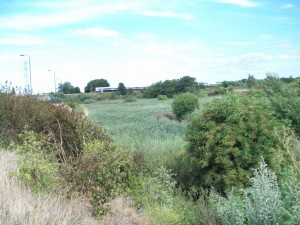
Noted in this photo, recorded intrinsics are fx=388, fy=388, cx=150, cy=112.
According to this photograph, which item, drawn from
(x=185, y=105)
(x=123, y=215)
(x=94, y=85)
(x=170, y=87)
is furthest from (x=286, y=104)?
(x=94, y=85)

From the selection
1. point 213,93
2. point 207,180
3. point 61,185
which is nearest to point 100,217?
point 61,185

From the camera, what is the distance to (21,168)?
18.4 feet

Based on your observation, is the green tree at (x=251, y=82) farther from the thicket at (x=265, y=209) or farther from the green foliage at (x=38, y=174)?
the green foliage at (x=38, y=174)

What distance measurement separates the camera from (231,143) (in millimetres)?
8125

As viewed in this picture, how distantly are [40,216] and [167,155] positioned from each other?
22.9 feet

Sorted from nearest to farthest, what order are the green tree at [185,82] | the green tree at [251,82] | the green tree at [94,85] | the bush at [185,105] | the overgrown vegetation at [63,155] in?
the overgrown vegetation at [63,155]
the green tree at [251,82]
the bush at [185,105]
the green tree at [185,82]
the green tree at [94,85]

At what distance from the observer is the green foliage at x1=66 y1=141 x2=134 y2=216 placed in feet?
18.7

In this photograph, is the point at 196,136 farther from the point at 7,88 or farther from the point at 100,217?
the point at 7,88

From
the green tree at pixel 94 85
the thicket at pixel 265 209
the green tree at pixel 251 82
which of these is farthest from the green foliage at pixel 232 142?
the green tree at pixel 94 85

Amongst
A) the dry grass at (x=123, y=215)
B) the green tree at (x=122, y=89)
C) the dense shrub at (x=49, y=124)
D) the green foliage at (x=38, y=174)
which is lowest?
the dry grass at (x=123, y=215)

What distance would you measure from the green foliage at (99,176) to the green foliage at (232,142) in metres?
2.51

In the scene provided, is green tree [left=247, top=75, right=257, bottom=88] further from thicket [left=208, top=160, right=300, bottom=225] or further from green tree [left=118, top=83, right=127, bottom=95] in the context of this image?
green tree [left=118, top=83, right=127, bottom=95]

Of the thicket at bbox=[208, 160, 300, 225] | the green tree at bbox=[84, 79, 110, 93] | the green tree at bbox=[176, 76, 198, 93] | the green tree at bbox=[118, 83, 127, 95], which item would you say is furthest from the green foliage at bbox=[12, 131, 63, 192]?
the green tree at bbox=[118, 83, 127, 95]

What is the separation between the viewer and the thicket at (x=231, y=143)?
→ 812cm
